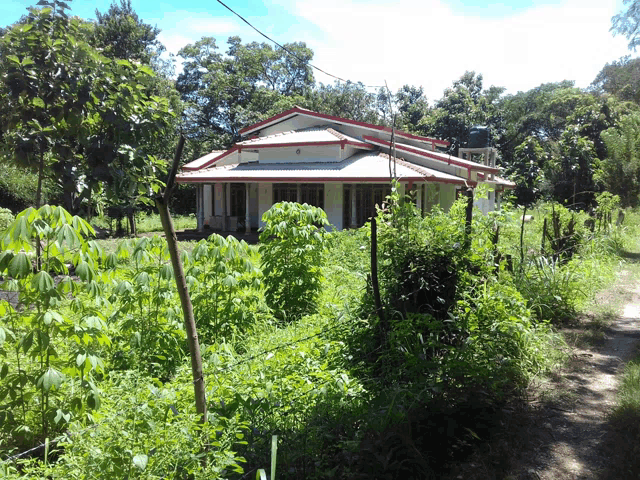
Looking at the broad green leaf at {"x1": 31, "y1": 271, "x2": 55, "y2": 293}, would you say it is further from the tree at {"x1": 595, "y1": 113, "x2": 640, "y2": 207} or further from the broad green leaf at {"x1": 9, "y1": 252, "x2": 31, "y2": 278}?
the tree at {"x1": 595, "y1": 113, "x2": 640, "y2": 207}

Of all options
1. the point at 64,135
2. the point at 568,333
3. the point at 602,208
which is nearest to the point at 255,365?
the point at 64,135

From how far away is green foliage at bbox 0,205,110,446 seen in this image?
3.06 metres

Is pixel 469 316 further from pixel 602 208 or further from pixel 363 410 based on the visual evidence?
pixel 602 208

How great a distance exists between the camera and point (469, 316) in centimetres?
495

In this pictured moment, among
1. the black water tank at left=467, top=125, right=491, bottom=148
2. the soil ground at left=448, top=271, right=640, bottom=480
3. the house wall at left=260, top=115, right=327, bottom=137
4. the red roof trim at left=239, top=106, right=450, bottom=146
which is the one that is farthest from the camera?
the black water tank at left=467, top=125, right=491, bottom=148

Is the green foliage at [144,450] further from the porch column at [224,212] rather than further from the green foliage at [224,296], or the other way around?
the porch column at [224,212]

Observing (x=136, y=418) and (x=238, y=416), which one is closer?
(x=136, y=418)

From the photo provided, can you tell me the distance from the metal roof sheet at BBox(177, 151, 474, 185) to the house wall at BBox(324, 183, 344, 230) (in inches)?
38.2

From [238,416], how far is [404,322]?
68.5 inches

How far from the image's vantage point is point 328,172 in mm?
22188

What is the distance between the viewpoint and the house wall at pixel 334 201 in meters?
23.6

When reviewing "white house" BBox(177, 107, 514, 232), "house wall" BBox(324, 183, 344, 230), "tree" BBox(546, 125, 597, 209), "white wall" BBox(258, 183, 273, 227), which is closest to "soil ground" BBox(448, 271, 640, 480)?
"white house" BBox(177, 107, 514, 232)

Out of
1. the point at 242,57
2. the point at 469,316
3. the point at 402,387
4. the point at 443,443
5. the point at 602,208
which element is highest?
the point at 242,57

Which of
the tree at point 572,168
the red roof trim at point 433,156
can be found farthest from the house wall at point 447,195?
the tree at point 572,168
